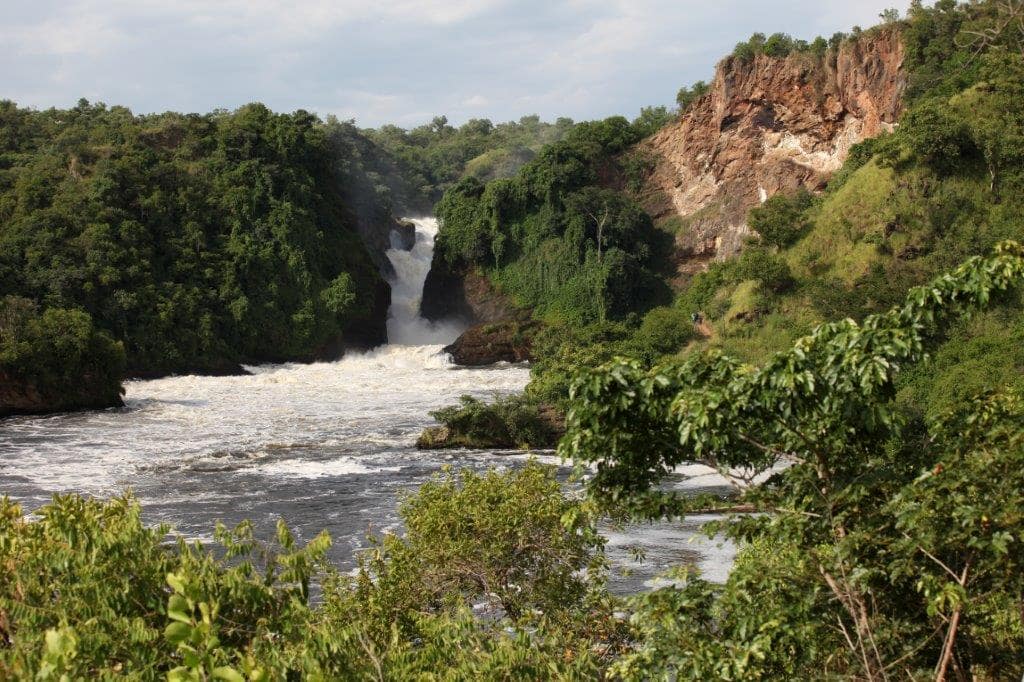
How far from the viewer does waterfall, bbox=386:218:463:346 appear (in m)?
55.2

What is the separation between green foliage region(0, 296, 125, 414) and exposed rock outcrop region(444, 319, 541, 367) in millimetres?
15336

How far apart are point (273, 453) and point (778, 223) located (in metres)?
21.9

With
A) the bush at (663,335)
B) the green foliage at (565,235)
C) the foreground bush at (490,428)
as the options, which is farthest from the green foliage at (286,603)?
the green foliage at (565,235)

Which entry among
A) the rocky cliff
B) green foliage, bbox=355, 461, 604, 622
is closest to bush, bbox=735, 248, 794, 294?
the rocky cliff

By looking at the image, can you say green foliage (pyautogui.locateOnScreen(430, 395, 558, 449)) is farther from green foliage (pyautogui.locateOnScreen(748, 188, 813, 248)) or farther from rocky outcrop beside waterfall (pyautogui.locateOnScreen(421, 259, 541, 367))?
rocky outcrop beside waterfall (pyautogui.locateOnScreen(421, 259, 541, 367))

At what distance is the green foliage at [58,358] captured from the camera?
1280 inches

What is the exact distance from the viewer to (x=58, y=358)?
3334 cm

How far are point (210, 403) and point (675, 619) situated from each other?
30.6 meters

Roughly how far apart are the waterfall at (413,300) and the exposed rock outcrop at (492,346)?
796cm

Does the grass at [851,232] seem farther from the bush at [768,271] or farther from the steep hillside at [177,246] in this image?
the steep hillside at [177,246]

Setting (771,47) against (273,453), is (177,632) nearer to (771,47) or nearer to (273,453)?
(273,453)

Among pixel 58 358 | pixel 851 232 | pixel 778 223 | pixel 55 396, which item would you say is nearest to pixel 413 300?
pixel 778 223

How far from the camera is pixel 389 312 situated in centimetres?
5678

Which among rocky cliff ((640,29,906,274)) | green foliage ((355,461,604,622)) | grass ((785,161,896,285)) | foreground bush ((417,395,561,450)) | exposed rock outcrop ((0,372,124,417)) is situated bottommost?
foreground bush ((417,395,561,450))
